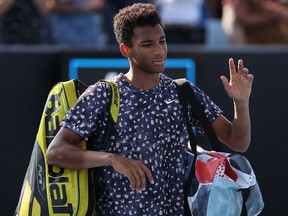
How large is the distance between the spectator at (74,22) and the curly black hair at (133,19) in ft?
15.0

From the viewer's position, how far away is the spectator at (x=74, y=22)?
8961mm

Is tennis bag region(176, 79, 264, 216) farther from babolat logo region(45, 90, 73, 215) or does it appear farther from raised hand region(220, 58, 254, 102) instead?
babolat logo region(45, 90, 73, 215)

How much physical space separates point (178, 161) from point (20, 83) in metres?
3.06

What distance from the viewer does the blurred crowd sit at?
8.52 m

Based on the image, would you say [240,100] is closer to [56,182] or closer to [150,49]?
[150,49]

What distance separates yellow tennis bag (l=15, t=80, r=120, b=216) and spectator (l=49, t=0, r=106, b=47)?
464cm

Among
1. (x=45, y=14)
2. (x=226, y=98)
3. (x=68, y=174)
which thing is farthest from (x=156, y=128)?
(x=45, y=14)

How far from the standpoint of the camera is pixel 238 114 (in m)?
4.36

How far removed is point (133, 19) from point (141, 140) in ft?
1.96

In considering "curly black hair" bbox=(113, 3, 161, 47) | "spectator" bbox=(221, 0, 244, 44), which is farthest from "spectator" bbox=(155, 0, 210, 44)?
"curly black hair" bbox=(113, 3, 161, 47)

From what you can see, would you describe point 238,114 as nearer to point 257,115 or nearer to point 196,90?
point 196,90

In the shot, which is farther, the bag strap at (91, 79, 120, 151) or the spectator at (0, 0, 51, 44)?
the spectator at (0, 0, 51, 44)

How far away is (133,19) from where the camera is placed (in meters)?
4.35

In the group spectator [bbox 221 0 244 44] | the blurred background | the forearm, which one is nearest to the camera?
the forearm
